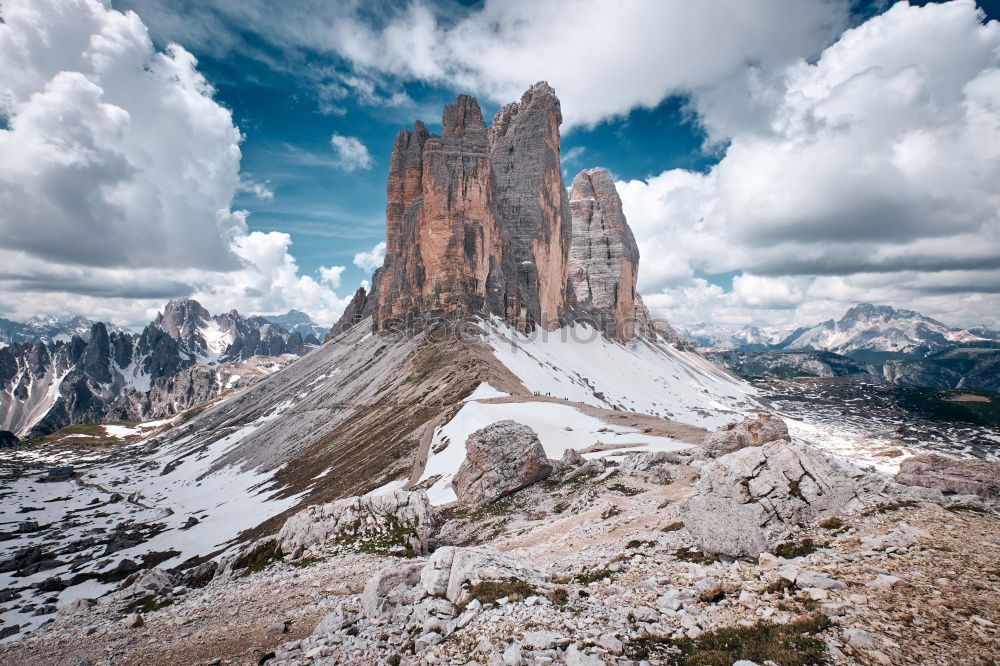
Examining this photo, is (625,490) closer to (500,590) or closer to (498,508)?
(498,508)

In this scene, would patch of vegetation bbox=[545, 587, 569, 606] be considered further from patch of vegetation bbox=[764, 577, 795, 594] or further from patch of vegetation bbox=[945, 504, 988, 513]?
patch of vegetation bbox=[945, 504, 988, 513]

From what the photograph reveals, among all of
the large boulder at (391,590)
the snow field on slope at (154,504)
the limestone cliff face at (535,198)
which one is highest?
the limestone cliff face at (535,198)

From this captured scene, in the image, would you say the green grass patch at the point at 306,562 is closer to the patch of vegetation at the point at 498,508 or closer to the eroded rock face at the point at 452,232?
the patch of vegetation at the point at 498,508

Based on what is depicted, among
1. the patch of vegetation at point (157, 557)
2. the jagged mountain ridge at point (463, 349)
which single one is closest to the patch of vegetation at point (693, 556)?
the jagged mountain ridge at point (463, 349)

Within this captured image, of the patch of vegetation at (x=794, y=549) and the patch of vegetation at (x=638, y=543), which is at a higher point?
the patch of vegetation at (x=794, y=549)

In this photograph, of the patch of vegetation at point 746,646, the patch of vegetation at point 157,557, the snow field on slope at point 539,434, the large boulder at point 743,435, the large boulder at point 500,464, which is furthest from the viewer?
the patch of vegetation at point 157,557

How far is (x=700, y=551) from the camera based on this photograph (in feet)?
36.4

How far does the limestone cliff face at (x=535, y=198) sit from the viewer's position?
11775 cm

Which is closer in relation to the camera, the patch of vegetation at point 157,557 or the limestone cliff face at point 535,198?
the patch of vegetation at point 157,557

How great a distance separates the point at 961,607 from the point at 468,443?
20.5 meters

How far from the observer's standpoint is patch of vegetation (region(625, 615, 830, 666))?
6.36 metres

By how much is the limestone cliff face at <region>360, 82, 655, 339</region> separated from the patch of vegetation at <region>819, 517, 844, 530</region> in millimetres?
81194

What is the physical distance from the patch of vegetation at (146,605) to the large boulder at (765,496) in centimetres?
1979

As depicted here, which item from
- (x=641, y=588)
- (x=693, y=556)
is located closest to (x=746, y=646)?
(x=641, y=588)
